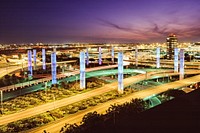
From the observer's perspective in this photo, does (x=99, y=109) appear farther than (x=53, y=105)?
No

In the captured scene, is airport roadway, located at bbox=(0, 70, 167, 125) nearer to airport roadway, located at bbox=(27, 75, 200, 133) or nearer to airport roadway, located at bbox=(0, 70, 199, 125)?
airport roadway, located at bbox=(0, 70, 199, 125)

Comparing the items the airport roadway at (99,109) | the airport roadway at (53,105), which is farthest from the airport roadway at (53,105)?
the airport roadway at (99,109)

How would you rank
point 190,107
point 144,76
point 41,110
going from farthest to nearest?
1. point 144,76
2. point 41,110
3. point 190,107

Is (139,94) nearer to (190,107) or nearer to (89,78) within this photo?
(190,107)

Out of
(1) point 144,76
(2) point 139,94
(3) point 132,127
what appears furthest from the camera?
(1) point 144,76

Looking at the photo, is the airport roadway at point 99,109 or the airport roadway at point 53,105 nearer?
the airport roadway at point 99,109

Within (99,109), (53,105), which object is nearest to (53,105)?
(53,105)

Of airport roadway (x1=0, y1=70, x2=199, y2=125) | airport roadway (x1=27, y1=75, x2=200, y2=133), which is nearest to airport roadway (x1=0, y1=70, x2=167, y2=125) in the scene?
airport roadway (x1=0, y1=70, x2=199, y2=125)

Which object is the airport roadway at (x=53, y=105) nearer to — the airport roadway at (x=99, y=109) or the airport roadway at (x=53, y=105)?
the airport roadway at (x=53, y=105)

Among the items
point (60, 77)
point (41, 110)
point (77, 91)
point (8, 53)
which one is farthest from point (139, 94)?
point (8, 53)

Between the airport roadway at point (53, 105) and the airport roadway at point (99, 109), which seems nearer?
the airport roadway at point (99, 109)

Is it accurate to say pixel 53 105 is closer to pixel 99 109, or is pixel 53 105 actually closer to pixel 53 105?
pixel 53 105
